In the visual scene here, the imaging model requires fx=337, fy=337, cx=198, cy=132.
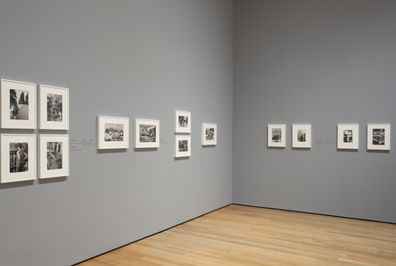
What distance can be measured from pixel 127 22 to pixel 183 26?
1.70 meters

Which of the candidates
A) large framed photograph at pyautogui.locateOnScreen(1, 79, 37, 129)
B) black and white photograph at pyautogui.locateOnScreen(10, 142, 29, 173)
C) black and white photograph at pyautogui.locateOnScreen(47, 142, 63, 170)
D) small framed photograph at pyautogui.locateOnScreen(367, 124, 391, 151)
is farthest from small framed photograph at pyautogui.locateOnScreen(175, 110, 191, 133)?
small framed photograph at pyautogui.locateOnScreen(367, 124, 391, 151)

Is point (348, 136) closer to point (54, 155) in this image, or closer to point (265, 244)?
point (265, 244)

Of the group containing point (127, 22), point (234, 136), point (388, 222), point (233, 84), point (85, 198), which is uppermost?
point (127, 22)

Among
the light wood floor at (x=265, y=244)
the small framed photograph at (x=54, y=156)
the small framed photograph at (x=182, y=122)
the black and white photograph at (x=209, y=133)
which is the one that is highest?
the small framed photograph at (x=182, y=122)

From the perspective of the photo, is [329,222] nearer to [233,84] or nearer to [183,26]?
[233,84]

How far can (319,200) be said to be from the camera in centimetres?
811

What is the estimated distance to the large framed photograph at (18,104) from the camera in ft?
13.2

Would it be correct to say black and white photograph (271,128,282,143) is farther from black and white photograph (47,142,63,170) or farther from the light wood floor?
black and white photograph (47,142,63,170)

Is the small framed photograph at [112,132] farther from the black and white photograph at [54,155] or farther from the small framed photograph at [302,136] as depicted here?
the small framed photograph at [302,136]

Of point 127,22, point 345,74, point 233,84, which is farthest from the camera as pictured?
point 233,84

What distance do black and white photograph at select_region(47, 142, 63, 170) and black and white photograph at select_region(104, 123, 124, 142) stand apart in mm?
842

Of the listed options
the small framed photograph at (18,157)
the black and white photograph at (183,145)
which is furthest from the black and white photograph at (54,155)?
the black and white photograph at (183,145)

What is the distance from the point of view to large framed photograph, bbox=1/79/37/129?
4.01 m

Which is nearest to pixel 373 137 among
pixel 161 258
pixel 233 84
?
pixel 233 84
